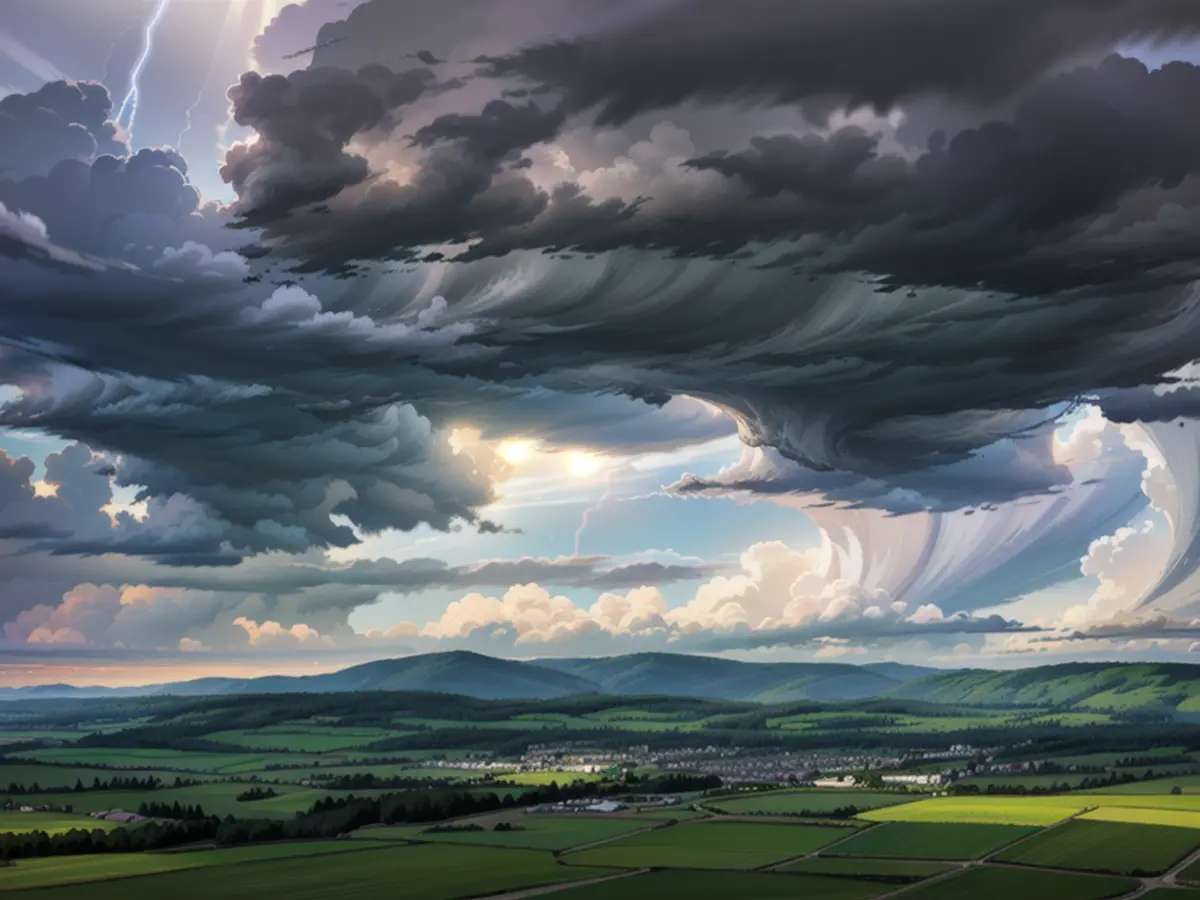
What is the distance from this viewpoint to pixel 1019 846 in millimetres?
197500

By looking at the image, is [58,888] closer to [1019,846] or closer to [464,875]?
[464,875]

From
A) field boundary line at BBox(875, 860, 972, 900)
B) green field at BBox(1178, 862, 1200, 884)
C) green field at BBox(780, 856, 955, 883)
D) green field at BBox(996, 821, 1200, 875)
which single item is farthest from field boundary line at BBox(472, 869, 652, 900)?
green field at BBox(1178, 862, 1200, 884)

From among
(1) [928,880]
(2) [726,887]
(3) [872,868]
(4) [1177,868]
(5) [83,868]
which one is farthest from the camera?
(5) [83,868]

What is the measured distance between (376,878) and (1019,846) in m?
91.9

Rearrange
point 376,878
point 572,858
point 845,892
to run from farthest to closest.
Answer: point 572,858 < point 376,878 < point 845,892

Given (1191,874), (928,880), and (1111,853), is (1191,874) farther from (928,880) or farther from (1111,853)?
(928,880)

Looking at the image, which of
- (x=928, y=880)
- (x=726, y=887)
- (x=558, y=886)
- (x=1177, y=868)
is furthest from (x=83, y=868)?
(x=1177, y=868)

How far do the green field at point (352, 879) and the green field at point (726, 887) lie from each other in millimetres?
8664

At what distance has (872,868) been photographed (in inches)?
7106

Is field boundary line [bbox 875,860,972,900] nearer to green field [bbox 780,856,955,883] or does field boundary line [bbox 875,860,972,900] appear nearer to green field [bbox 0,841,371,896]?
green field [bbox 780,856,955,883]

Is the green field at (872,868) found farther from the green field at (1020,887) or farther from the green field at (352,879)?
the green field at (352,879)

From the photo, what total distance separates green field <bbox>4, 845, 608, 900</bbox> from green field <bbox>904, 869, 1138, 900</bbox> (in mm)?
44434

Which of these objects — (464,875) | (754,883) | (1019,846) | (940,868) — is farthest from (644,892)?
(1019,846)

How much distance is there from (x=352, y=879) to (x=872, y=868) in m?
67.8
